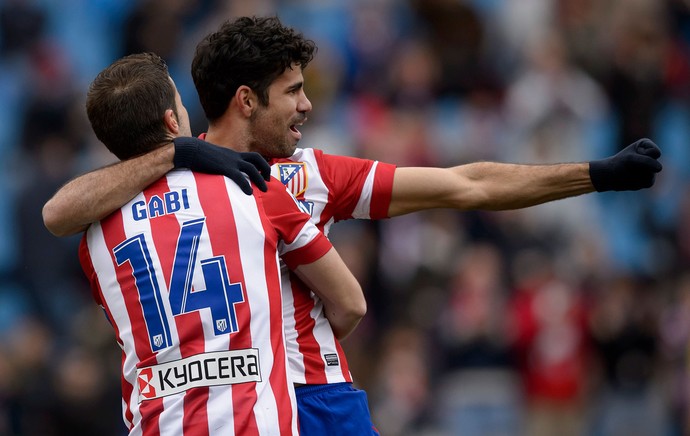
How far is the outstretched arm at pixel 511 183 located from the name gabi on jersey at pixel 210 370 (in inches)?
44.5

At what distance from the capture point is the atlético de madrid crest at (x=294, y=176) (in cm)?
491

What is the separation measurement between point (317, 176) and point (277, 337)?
0.89 m

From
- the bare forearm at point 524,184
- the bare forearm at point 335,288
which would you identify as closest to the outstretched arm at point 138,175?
the bare forearm at point 335,288

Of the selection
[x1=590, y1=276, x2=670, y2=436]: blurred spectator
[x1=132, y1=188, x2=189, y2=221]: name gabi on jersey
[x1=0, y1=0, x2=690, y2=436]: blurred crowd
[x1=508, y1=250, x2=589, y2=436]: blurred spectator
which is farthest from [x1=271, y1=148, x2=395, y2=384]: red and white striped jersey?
[x1=590, y1=276, x2=670, y2=436]: blurred spectator

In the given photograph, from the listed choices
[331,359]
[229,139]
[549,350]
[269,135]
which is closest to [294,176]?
[269,135]

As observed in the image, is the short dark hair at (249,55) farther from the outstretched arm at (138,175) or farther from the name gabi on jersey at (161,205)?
the name gabi on jersey at (161,205)

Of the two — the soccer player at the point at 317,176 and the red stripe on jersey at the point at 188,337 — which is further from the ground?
the soccer player at the point at 317,176

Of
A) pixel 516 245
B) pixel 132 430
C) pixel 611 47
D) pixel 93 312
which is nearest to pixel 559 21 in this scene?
pixel 611 47

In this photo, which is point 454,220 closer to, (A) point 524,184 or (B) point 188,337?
(A) point 524,184

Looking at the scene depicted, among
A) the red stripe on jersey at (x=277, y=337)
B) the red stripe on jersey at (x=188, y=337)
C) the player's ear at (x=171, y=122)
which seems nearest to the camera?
the red stripe on jersey at (x=188, y=337)

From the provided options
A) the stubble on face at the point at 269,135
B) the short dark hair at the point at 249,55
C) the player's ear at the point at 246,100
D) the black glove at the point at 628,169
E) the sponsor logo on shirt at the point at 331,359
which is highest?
the short dark hair at the point at 249,55

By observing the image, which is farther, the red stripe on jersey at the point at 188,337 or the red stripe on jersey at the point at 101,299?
the red stripe on jersey at the point at 101,299

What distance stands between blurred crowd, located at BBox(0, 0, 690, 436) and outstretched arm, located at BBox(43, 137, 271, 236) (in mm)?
5978

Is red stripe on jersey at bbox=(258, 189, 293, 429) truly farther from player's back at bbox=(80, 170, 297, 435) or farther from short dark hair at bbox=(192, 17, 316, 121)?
short dark hair at bbox=(192, 17, 316, 121)
